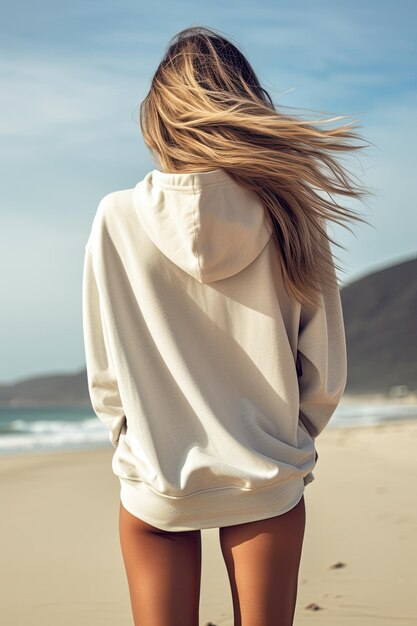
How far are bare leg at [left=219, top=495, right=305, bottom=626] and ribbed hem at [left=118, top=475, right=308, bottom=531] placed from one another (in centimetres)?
3

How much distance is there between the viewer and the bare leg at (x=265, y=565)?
6.73 feet

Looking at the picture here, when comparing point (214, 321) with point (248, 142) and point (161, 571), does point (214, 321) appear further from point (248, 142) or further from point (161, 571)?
point (161, 571)

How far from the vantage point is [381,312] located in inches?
1587

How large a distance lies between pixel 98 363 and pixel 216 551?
4196 mm

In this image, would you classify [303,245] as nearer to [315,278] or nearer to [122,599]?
[315,278]

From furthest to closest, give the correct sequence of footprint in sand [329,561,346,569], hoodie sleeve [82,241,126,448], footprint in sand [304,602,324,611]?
footprint in sand [329,561,346,569]
footprint in sand [304,602,324,611]
hoodie sleeve [82,241,126,448]

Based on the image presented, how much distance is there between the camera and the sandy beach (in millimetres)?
5051

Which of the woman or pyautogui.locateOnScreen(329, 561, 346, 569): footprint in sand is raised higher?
the woman

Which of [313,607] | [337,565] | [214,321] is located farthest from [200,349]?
[337,565]

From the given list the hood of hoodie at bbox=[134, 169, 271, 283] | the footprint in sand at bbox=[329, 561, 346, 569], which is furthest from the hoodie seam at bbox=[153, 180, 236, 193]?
the footprint in sand at bbox=[329, 561, 346, 569]

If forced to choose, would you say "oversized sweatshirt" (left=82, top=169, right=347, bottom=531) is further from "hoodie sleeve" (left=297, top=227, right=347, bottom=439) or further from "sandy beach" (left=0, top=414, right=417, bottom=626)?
"sandy beach" (left=0, top=414, right=417, bottom=626)

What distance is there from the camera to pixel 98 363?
7.52 ft

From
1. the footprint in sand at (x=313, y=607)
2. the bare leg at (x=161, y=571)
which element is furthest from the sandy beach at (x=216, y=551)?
the bare leg at (x=161, y=571)

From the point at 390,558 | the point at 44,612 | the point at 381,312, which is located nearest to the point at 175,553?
the point at 44,612
